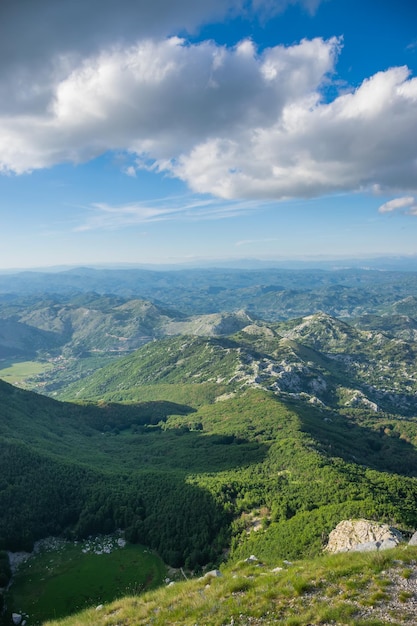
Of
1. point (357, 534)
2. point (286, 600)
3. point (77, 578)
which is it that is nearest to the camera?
point (286, 600)

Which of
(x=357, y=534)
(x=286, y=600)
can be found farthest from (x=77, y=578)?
(x=286, y=600)

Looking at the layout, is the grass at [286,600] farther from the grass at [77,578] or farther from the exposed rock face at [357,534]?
the grass at [77,578]

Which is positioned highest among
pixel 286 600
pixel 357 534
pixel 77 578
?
pixel 286 600

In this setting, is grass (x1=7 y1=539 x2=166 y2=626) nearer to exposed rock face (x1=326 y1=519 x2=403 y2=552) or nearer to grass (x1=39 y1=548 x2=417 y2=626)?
exposed rock face (x1=326 y1=519 x2=403 y2=552)

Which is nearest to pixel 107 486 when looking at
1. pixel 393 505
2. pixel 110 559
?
pixel 110 559

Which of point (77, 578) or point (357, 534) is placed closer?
point (357, 534)

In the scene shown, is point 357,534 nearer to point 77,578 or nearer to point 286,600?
point 286,600
